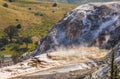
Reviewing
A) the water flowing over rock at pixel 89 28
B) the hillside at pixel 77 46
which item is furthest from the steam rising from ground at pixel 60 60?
the water flowing over rock at pixel 89 28

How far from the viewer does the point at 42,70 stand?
64938 millimetres

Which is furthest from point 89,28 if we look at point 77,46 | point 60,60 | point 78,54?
point 60,60

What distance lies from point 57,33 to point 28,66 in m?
13.9

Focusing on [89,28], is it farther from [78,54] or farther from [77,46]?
[78,54]

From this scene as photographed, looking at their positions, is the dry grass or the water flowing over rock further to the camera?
the water flowing over rock

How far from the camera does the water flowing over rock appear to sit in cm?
7181

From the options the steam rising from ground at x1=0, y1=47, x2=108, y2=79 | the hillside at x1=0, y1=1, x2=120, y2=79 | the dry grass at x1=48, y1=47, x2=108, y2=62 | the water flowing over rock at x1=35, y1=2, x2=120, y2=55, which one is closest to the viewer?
the hillside at x1=0, y1=1, x2=120, y2=79

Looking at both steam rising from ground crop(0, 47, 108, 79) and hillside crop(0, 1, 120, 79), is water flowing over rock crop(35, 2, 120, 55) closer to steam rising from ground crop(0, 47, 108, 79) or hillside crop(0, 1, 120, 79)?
hillside crop(0, 1, 120, 79)

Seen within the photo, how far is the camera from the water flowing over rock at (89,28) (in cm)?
7181

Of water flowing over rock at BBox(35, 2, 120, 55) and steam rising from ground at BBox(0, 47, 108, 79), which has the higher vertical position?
water flowing over rock at BBox(35, 2, 120, 55)

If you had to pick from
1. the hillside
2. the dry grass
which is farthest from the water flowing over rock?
the dry grass

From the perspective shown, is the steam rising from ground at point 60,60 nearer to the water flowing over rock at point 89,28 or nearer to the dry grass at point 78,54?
the dry grass at point 78,54

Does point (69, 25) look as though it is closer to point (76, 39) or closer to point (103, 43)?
point (76, 39)

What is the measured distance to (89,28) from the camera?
74688 millimetres
